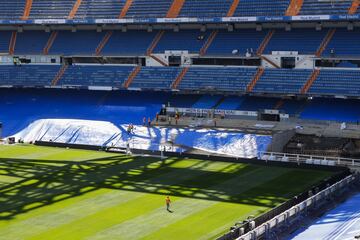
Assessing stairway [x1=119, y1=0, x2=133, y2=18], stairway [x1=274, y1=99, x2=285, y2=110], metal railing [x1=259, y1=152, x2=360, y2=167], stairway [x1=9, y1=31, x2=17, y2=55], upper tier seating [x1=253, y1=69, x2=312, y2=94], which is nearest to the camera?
metal railing [x1=259, y1=152, x2=360, y2=167]

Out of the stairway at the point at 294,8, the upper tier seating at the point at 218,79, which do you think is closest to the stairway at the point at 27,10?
the upper tier seating at the point at 218,79

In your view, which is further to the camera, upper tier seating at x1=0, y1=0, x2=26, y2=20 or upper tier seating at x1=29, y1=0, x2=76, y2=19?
upper tier seating at x1=0, y1=0, x2=26, y2=20

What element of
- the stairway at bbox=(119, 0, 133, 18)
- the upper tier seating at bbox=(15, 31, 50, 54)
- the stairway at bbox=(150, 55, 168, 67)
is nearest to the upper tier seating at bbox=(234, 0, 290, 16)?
the stairway at bbox=(150, 55, 168, 67)

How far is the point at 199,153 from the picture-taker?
143ft

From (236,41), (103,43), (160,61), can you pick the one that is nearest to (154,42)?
(160,61)

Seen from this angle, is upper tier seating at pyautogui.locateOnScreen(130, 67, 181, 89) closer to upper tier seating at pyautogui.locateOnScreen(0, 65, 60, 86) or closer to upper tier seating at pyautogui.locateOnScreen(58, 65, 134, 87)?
upper tier seating at pyautogui.locateOnScreen(58, 65, 134, 87)

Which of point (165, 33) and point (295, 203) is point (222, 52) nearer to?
point (165, 33)

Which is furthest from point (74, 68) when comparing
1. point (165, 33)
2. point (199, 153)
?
point (199, 153)

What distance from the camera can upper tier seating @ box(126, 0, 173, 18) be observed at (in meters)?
55.3

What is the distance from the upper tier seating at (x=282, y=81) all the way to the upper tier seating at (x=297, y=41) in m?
1.95

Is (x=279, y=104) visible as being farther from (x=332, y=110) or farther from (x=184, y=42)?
(x=184, y=42)

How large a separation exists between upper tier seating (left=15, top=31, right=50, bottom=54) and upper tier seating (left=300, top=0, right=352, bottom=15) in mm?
22288

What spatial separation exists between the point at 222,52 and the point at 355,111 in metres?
12.2

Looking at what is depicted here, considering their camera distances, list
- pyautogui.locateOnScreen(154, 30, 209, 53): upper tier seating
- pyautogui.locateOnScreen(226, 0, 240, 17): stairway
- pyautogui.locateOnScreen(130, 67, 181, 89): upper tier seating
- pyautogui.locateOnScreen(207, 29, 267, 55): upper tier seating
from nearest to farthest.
A: pyautogui.locateOnScreen(207, 29, 267, 55): upper tier seating < pyautogui.locateOnScreen(226, 0, 240, 17): stairway < pyautogui.locateOnScreen(130, 67, 181, 89): upper tier seating < pyautogui.locateOnScreen(154, 30, 209, 53): upper tier seating
